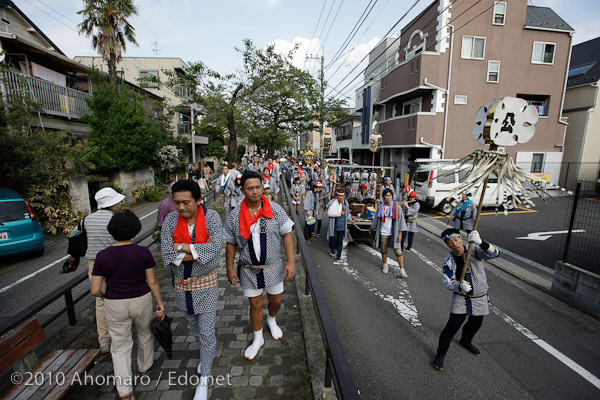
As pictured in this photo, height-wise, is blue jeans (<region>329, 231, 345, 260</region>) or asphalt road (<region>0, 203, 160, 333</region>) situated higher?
blue jeans (<region>329, 231, 345, 260</region>)

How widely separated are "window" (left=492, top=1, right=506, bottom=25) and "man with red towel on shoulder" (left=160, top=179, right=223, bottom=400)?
21.2m

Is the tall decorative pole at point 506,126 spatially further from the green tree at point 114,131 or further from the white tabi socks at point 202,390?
the green tree at point 114,131

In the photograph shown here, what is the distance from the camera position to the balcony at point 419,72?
52.9ft

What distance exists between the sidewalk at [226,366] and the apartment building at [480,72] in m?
15.7

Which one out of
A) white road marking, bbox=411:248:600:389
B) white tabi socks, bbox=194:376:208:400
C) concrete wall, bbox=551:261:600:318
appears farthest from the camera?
concrete wall, bbox=551:261:600:318

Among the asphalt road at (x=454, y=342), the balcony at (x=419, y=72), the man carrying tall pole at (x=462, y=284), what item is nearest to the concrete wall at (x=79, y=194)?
the asphalt road at (x=454, y=342)

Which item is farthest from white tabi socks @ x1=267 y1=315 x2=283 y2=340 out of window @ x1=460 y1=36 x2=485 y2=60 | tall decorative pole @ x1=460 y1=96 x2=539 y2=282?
window @ x1=460 y1=36 x2=485 y2=60

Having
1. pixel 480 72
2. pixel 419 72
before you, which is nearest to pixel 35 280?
pixel 419 72

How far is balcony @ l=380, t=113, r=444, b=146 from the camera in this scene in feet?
54.9

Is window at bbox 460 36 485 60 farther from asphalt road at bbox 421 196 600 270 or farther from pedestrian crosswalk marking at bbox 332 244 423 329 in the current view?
pedestrian crosswalk marking at bbox 332 244 423 329

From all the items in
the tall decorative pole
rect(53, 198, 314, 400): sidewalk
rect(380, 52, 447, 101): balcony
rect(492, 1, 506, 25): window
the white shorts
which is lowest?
rect(53, 198, 314, 400): sidewalk

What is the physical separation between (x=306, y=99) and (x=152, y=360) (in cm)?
1883

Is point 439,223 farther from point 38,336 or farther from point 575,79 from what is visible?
point 575,79

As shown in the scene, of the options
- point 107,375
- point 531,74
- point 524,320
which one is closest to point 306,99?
point 531,74
